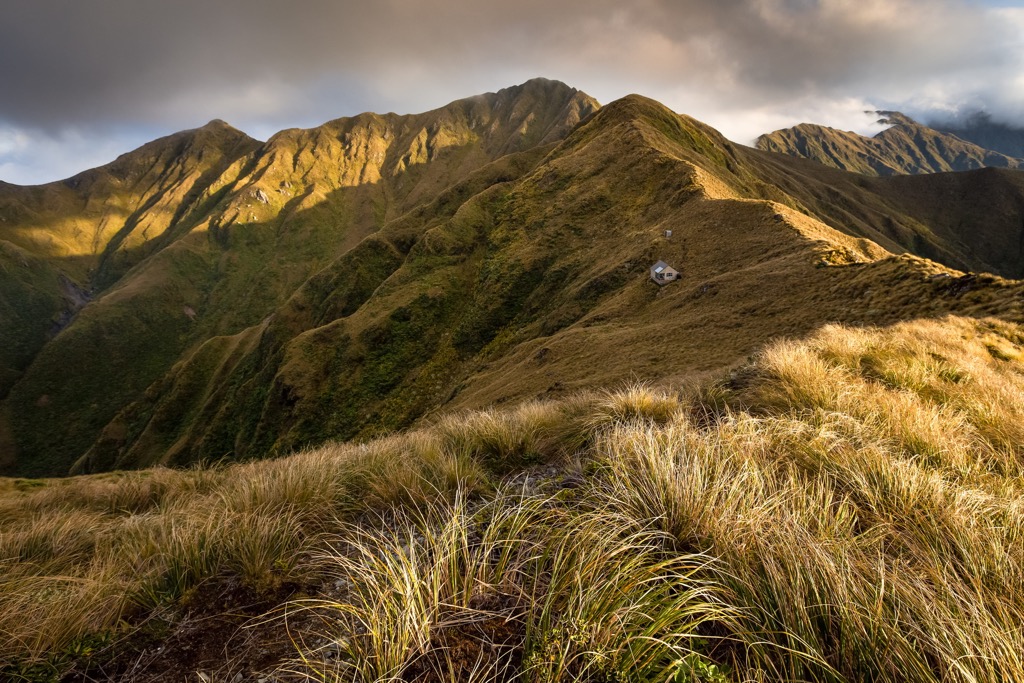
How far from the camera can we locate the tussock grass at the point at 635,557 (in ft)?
5.52

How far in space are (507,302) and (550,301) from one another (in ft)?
19.6

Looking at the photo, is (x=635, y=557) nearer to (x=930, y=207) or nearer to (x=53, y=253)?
(x=930, y=207)

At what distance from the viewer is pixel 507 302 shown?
1719 inches

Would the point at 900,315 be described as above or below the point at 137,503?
above

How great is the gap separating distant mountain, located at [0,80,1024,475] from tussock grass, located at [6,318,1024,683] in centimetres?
931

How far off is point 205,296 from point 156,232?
8527 centimetres

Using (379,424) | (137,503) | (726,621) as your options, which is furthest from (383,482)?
(379,424)

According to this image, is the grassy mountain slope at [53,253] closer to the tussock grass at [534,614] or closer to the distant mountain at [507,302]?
the distant mountain at [507,302]

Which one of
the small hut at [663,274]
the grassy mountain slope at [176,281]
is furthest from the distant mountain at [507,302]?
the small hut at [663,274]

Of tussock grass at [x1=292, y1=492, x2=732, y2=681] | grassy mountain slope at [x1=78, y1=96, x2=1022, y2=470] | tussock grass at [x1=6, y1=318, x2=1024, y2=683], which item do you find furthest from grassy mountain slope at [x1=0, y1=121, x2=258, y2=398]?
tussock grass at [x1=292, y1=492, x2=732, y2=681]

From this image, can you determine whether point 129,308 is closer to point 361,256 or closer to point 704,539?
point 361,256

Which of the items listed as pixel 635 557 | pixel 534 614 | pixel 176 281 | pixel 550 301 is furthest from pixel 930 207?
pixel 176 281

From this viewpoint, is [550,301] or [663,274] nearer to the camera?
[663,274]

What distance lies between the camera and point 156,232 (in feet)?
602
